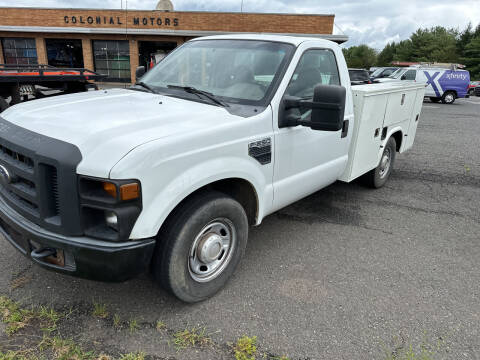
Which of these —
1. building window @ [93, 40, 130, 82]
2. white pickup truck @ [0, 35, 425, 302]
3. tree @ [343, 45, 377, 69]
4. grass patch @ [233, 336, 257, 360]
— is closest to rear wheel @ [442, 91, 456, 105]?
building window @ [93, 40, 130, 82]

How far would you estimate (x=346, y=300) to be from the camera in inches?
117

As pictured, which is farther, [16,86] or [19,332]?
[16,86]

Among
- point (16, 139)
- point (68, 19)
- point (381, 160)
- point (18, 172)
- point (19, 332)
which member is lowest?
point (19, 332)

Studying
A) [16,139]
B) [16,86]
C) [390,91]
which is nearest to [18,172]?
[16,139]

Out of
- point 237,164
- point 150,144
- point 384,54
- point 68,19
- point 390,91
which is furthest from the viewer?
point 384,54

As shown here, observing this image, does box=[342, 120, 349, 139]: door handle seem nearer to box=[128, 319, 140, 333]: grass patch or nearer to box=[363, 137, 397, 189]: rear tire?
box=[363, 137, 397, 189]: rear tire

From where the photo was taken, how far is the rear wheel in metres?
20.8

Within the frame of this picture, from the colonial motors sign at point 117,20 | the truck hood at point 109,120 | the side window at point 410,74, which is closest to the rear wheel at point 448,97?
the side window at point 410,74

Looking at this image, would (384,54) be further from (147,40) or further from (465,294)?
(465,294)

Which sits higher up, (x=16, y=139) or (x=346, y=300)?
(x=16, y=139)

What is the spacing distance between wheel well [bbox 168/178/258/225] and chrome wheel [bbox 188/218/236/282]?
0.28m

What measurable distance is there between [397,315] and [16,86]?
8.51m

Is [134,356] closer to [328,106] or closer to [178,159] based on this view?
[178,159]

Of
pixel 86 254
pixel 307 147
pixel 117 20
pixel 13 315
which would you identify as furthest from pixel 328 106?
pixel 117 20
